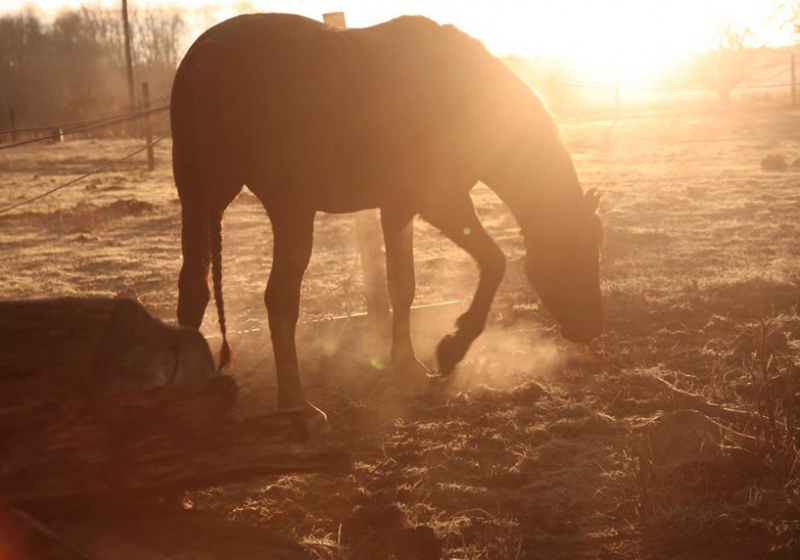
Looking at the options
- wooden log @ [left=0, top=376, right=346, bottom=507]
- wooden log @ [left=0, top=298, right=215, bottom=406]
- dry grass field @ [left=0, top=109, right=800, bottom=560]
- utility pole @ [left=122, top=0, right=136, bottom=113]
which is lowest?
dry grass field @ [left=0, top=109, right=800, bottom=560]

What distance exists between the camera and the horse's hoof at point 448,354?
5457 mm

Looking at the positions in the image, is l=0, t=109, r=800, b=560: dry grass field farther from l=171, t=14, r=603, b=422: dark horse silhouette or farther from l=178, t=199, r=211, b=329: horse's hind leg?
l=178, t=199, r=211, b=329: horse's hind leg

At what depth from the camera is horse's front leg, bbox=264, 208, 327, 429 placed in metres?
4.77

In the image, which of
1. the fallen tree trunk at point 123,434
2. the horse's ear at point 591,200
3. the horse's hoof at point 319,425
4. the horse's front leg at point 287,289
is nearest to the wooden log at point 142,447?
the fallen tree trunk at point 123,434

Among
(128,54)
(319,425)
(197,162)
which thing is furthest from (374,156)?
(128,54)

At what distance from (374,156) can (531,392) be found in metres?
1.75

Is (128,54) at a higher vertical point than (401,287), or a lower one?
higher

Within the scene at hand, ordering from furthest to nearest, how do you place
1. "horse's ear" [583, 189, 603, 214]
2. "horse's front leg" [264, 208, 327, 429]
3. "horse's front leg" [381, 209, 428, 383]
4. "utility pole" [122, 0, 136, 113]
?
"utility pole" [122, 0, 136, 113], "horse's front leg" [381, 209, 428, 383], "horse's ear" [583, 189, 603, 214], "horse's front leg" [264, 208, 327, 429]

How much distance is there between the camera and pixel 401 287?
19.9 feet

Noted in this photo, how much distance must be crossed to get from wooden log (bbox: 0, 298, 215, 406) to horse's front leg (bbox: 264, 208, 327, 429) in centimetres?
213

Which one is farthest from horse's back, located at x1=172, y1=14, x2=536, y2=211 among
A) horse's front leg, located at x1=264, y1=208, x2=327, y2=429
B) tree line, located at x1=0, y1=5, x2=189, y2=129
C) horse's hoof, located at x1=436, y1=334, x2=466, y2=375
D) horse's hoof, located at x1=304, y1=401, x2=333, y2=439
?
tree line, located at x1=0, y1=5, x2=189, y2=129

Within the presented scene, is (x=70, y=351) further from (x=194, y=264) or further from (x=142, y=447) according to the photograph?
(x=194, y=264)

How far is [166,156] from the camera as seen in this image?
30.7 metres

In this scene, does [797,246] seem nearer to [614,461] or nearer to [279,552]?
[614,461]
